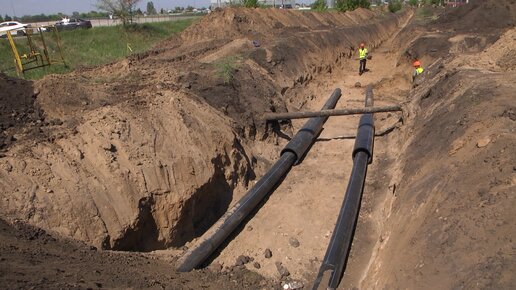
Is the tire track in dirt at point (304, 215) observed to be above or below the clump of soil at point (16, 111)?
below

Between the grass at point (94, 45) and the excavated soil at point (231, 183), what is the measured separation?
25.5ft

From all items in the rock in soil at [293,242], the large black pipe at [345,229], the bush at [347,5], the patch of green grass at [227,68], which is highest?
the bush at [347,5]

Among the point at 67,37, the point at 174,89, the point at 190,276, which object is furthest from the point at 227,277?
the point at 67,37

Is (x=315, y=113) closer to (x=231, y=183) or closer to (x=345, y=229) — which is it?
(x=231, y=183)

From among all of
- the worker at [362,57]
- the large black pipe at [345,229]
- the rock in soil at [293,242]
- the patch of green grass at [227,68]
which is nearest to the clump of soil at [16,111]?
the patch of green grass at [227,68]

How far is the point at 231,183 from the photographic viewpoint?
968cm

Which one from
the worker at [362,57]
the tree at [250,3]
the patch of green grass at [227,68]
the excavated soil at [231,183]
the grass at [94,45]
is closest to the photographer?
the excavated soil at [231,183]

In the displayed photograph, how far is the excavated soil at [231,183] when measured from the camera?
5.26 m

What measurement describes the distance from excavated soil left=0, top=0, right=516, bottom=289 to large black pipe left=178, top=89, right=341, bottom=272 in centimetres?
27

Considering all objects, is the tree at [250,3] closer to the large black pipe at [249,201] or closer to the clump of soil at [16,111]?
the large black pipe at [249,201]

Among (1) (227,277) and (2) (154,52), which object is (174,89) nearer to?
(1) (227,277)

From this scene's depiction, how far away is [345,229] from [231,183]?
3.36 metres

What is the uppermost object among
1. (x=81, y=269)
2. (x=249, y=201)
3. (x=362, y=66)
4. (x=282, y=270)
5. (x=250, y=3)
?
(x=250, y=3)

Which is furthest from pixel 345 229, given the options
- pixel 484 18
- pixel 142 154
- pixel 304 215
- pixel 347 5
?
pixel 347 5
